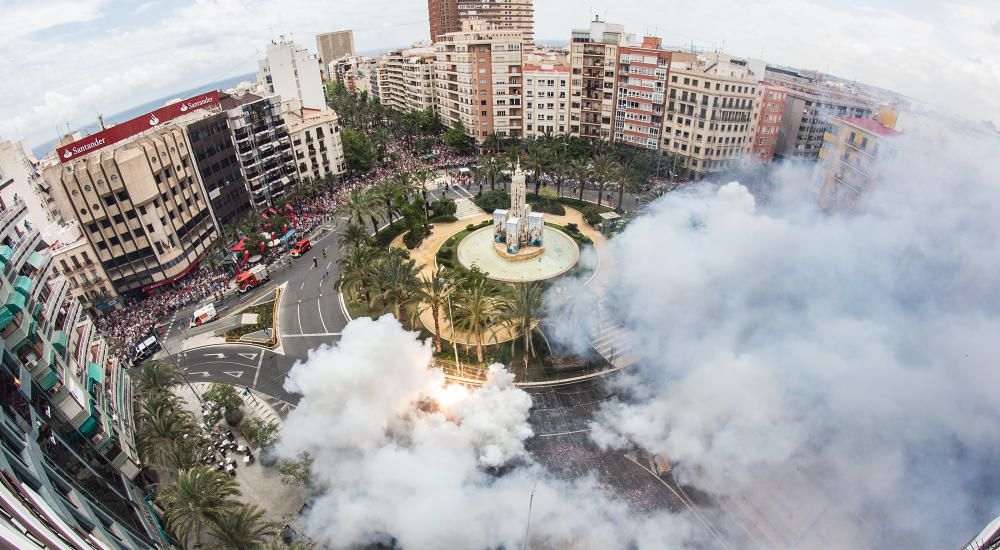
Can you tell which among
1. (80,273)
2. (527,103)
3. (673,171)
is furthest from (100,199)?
(673,171)

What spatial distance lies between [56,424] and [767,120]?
292ft

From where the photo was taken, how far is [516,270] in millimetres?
56781

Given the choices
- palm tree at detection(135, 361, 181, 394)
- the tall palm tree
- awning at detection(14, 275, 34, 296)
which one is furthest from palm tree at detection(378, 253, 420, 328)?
the tall palm tree

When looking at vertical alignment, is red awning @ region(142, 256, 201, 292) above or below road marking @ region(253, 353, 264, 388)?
above

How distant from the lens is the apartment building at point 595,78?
284 ft

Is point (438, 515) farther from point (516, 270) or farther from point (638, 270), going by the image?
point (516, 270)

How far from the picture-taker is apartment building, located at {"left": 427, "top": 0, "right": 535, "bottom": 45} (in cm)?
18450

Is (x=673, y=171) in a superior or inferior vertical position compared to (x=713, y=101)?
inferior

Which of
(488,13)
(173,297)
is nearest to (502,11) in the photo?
(488,13)

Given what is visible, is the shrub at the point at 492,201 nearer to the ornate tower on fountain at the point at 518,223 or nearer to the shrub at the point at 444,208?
the shrub at the point at 444,208

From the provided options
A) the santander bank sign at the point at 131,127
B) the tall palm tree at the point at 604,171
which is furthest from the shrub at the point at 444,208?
the santander bank sign at the point at 131,127

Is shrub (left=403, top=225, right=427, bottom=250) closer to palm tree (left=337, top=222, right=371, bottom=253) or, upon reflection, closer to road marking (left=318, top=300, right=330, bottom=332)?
palm tree (left=337, top=222, right=371, bottom=253)

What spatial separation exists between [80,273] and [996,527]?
74512mm

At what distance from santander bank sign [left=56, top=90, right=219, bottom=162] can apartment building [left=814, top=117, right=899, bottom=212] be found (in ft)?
247
